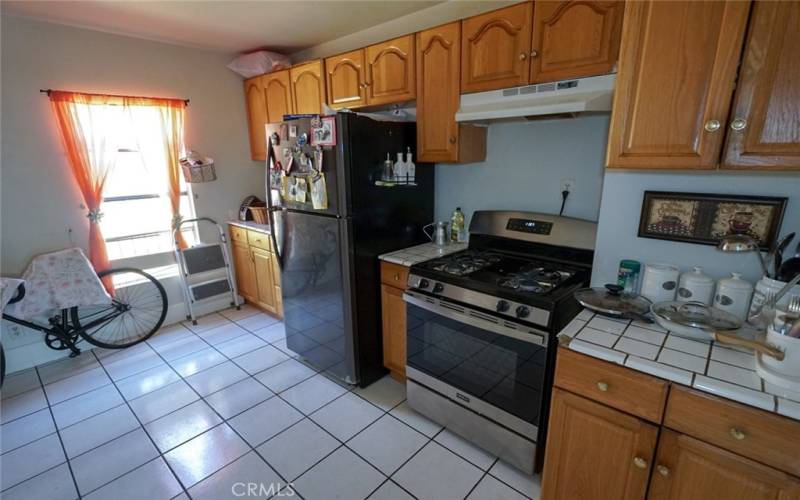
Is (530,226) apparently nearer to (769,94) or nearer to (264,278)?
(769,94)

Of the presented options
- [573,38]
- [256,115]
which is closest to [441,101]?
[573,38]

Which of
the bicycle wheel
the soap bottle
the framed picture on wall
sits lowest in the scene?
the bicycle wheel

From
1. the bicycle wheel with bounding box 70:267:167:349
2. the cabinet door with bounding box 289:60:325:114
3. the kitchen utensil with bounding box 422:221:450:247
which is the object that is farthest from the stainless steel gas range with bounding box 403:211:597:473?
the bicycle wheel with bounding box 70:267:167:349

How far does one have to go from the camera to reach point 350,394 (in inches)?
92.2

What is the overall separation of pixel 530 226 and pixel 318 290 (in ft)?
4.60

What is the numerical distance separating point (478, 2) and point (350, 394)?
257cm

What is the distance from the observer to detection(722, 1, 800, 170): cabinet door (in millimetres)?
1013

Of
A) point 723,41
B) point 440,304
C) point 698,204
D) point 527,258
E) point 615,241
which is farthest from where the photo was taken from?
point 527,258

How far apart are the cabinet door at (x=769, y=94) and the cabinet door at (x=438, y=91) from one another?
120 centimetres

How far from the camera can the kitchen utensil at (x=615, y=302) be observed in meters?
1.37

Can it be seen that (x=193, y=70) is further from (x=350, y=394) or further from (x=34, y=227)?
(x=350, y=394)

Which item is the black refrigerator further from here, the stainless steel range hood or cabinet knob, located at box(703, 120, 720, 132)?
cabinet knob, located at box(703, 120, 720, 132)

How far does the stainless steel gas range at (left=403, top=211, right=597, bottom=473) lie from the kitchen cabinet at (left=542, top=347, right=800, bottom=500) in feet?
0.70

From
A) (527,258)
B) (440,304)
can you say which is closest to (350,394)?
(440,304)
